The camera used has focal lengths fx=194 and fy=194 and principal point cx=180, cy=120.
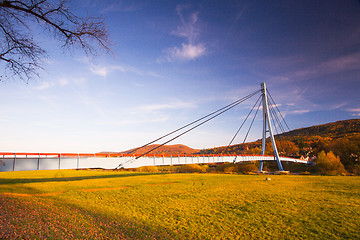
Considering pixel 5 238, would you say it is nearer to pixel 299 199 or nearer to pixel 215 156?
pixel 299 199

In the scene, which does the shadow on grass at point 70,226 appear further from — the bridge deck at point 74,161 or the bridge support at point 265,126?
the bridge support at point 265,126

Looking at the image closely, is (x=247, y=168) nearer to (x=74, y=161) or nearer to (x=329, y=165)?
(x=329, y=165)

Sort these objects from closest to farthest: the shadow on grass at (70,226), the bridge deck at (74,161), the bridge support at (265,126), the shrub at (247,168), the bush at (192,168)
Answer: the shadow on grass at (70,226), the bridge deck at (74,161), the bridge support at (265,126), the shrub at (247,168), the bush at (192,168)

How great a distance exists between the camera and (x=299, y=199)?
36.5 feet

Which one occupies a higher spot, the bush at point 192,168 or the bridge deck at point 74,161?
the bridge deck at point 74,161

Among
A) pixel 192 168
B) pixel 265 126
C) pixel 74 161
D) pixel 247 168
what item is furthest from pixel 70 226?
pixel 247 168

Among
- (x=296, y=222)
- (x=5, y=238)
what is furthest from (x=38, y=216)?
(x=296, y=222)

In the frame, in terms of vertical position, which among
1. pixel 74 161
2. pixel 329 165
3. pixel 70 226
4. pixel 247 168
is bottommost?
pixel 247 168

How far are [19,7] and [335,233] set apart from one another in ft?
40.7

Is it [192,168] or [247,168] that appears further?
[192,168]

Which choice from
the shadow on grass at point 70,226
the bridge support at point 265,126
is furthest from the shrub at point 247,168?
the shadow on grass at point 70,226

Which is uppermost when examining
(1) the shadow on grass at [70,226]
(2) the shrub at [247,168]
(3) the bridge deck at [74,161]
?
(3) the bridge deck at [74,161]

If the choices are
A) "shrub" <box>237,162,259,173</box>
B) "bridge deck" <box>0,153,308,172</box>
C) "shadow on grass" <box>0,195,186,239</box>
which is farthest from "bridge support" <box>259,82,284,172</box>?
"shadow on grass" <box>0,195,186,239</box>

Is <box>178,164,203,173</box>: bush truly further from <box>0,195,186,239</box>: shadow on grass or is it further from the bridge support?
<box>0,195,186,239</box>: shadow on grass
